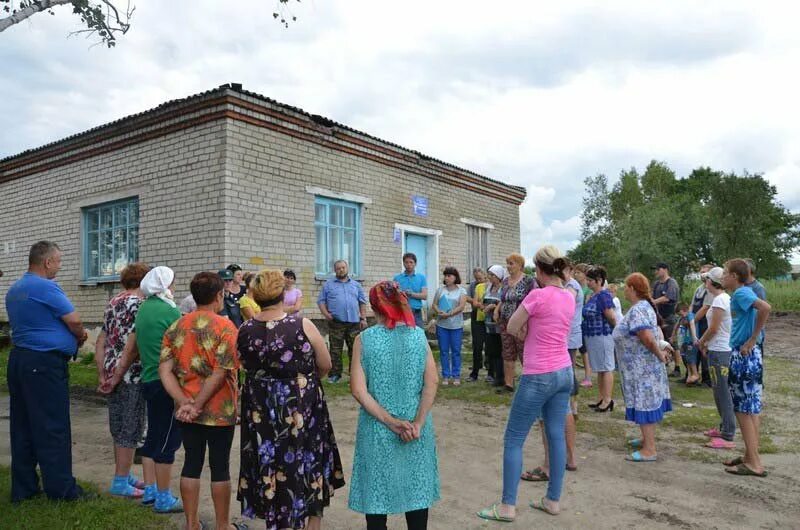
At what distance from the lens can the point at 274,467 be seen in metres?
→ 3.00

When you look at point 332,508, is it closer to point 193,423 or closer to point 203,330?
point 193,423

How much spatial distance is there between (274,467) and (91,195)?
9718 mm

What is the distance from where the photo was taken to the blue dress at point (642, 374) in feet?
15.8

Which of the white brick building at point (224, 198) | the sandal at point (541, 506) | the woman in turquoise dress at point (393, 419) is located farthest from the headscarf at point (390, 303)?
the white brick building at point (224, 198)

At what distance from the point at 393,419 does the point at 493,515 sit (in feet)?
4.65

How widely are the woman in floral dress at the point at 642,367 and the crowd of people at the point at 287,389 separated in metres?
0.01

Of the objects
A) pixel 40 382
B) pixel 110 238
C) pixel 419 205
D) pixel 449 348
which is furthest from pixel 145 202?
pixel 40 382

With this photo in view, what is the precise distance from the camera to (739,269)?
15.4ft

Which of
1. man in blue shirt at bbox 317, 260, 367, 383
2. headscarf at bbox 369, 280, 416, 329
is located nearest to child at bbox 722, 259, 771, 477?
headscarf at bbox 369, 280, 416, 329

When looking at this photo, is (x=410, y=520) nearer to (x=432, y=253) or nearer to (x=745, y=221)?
(x=432, y=253)

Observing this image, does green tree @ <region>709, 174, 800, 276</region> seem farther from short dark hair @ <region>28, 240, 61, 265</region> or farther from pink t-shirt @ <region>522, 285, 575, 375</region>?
short dark hair @ <region>28, 240, 61, 265</region>

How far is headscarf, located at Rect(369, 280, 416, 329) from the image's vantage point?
9.45ft

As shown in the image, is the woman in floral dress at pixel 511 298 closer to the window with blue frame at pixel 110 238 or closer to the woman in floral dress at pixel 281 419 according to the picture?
the woman in floral dress at pixel 281 419

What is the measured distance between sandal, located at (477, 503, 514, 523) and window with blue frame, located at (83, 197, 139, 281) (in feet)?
27.5
